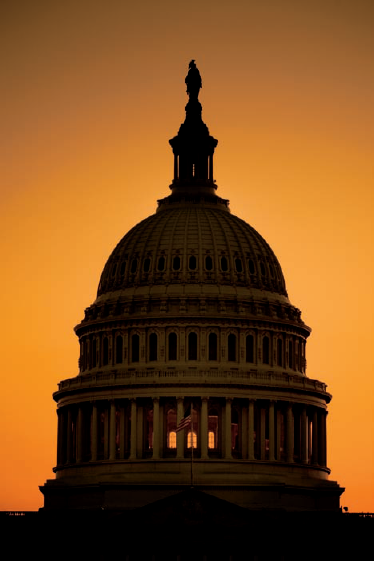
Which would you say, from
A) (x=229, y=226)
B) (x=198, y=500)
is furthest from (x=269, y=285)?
(x=198, y=500)

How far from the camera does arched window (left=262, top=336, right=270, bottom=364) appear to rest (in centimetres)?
19500

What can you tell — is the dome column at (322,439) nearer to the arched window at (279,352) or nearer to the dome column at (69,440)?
the arched window at (279,352)

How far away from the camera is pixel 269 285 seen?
656 feet

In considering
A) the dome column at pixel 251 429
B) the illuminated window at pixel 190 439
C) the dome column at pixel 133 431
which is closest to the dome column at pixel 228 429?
the dome column at pixel 251 429

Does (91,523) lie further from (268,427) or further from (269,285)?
(269,285)

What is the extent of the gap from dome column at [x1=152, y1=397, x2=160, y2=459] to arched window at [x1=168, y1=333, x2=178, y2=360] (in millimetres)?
5442

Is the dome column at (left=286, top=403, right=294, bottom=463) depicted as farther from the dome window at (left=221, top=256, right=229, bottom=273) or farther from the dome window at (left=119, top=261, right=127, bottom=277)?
the dome window at (left=119, top=261, right=127, bottom=277)

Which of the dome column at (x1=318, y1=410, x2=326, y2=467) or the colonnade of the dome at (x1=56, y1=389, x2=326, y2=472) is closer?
the colonnade of the dome at (x1=56, y1=389, x2=326, y2=472)

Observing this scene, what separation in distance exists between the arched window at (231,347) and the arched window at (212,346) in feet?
4.17

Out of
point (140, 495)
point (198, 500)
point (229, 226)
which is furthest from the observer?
point (229, 226)

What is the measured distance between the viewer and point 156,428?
188125 millimetres

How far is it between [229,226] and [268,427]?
69.0 ft

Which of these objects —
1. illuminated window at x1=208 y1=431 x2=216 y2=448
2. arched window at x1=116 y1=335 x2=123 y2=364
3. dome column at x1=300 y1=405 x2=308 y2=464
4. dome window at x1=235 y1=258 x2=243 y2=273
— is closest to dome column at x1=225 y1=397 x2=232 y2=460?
illuminated window at x1=208 y1=431 x2=216 y2=448

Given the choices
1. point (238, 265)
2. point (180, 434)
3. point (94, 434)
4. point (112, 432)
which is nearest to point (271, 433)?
point (180, 434)
